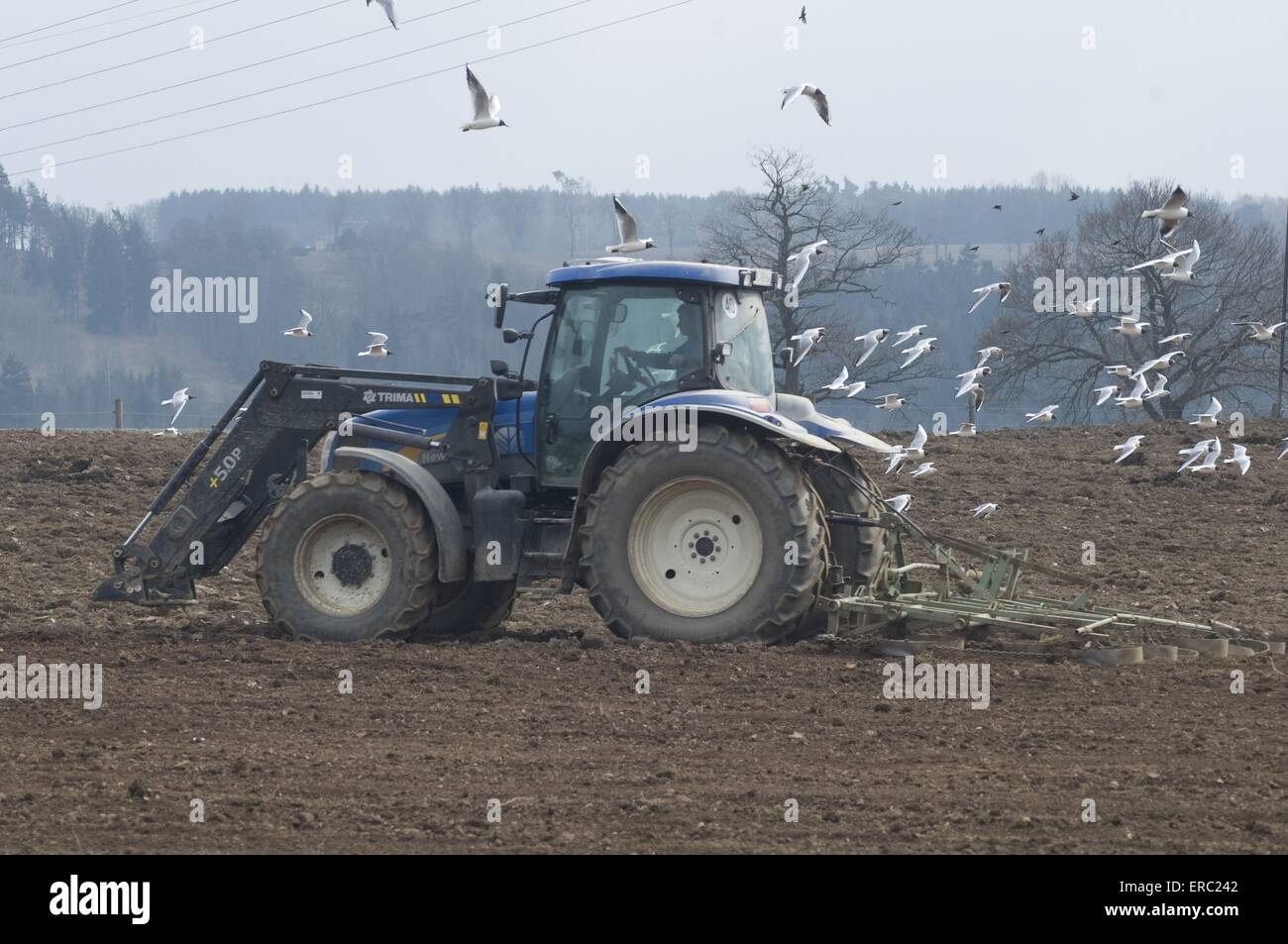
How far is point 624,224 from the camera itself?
13.7 m

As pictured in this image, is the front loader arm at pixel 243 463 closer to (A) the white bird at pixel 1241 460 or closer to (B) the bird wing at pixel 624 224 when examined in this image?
(B) the bird wing at pixel 624 224

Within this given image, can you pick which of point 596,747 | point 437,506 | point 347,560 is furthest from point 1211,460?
point 596,747

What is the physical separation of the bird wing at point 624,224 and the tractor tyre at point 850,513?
341cm

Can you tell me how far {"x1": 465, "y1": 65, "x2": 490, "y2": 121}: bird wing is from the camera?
1459cm

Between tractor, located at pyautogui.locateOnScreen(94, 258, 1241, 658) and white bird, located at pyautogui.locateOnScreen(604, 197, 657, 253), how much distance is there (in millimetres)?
2160

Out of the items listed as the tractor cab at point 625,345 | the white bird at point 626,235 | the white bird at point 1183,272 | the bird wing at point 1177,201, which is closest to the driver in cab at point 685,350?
the tractor cab at point 625,345

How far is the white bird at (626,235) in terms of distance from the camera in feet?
42.8

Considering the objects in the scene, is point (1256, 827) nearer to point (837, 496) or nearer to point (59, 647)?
point (837, 496)

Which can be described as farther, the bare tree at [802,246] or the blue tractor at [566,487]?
the bare tree at [802,246]

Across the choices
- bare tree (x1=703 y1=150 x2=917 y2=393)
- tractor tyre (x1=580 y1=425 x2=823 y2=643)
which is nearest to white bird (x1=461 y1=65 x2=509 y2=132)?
tractor tyre (x1=580 y1=425 x2=823 y2=643)

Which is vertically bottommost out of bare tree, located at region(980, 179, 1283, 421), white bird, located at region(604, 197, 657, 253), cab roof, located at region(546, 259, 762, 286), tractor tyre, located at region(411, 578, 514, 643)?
tractor tyre, located at region(411, 578, 514, 643)

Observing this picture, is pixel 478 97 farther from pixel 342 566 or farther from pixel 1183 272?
pixel 1183 272

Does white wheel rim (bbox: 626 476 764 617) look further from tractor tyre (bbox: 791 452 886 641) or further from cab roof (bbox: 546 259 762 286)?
cab roof (bbox: 546 259 762 286)

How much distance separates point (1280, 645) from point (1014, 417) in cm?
5177
